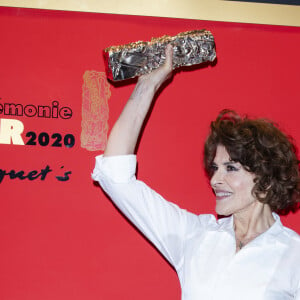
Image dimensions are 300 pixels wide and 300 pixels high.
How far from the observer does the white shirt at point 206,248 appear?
4.38 ft

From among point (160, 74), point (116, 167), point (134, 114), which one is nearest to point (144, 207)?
point (116, 167)

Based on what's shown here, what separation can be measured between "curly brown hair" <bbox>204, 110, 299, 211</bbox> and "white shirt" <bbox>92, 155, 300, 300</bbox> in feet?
0.33

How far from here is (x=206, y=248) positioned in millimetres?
1466

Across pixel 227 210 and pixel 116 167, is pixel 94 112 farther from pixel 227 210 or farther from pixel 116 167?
pixel 227 210

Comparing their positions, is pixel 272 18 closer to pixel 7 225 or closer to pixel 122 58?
pixel 122 58

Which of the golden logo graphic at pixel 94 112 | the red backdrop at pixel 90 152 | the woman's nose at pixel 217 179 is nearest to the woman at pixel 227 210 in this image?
the woman's nose at pixel 217 179

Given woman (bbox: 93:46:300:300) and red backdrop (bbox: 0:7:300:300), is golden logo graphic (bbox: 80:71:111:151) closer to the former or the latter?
red backdrop (bbox: 0:7:300:300)

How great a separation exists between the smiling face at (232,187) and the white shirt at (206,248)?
10 cm

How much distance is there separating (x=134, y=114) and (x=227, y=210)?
0.39 m

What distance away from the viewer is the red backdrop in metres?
1.62

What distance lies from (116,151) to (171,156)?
42 cm

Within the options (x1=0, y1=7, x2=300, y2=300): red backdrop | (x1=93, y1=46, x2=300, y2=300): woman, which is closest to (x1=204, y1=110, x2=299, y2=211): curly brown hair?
(x1=93, y1=46, x2=300, y2=300): woman

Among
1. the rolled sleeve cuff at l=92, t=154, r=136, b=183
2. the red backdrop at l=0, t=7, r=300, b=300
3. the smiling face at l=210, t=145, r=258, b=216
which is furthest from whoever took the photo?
the red backdrop at l=0, t=7, r=300, b=300

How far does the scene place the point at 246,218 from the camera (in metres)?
1.50
